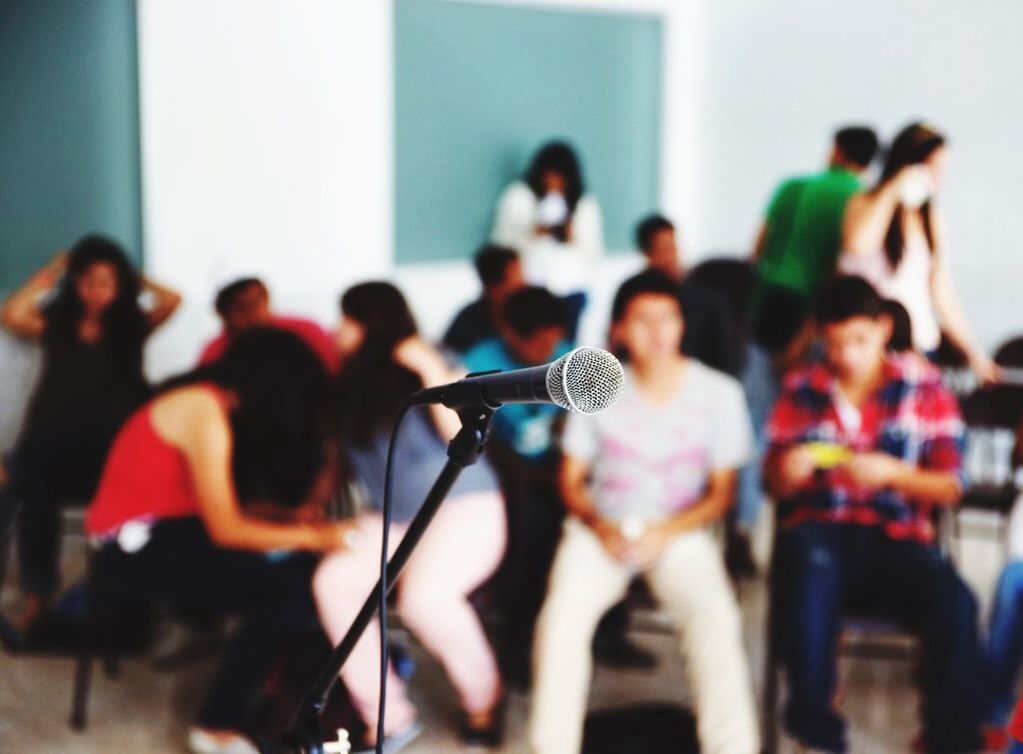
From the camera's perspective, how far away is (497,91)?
5.61 m

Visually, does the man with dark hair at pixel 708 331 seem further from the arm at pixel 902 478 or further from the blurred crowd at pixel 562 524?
the arm at pixel 902 478

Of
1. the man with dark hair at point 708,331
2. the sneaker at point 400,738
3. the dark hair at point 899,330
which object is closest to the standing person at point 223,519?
the sneaker at point 400,738

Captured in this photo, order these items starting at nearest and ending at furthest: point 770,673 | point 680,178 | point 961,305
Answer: point 770,673 → point 961,305 → point 680,178

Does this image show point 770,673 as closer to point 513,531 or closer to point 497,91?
point 513,531

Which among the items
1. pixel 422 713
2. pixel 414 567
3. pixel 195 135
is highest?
pixel 195 135

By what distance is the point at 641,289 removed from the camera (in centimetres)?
301

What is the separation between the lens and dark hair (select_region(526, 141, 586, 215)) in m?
5.32

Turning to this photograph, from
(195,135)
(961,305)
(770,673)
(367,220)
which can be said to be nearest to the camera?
(770,673)

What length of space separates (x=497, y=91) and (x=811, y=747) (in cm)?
370

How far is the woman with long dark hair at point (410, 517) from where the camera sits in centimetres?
280

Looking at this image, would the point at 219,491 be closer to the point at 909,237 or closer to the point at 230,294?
the point at 230,294

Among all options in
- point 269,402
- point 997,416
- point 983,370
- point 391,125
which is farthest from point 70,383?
point 997,416

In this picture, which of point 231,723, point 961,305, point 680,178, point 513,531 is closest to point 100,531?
point 231,723

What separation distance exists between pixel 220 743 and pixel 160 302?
1.76 m
